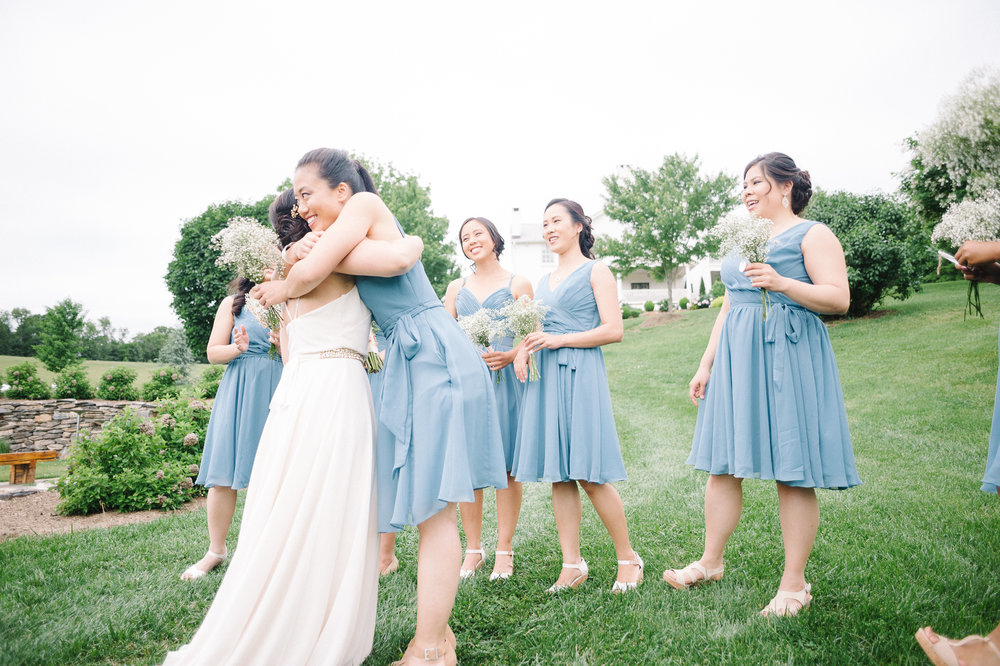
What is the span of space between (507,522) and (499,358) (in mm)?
1260

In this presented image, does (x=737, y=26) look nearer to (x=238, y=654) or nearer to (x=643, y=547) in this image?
(x=643, y=547)

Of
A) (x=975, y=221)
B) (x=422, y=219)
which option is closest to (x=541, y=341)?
(x=975, y=221)

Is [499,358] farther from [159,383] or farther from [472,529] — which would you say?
[159,383]

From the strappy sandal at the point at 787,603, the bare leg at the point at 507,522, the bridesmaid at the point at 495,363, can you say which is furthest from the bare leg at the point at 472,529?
the strappy sandal at the point at 787,603

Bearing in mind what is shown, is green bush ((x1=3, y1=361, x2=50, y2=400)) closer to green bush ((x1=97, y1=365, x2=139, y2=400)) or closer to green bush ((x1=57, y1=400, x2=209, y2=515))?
green bush ((x1=97, y1=365, x2=139, y2=400))

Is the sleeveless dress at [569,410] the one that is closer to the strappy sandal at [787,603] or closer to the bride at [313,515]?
the strappy sandal at [787,603]

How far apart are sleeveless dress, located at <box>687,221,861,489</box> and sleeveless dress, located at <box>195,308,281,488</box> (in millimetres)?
3436

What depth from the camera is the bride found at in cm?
232

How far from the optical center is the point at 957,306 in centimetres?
1862

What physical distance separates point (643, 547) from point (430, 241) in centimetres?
3251

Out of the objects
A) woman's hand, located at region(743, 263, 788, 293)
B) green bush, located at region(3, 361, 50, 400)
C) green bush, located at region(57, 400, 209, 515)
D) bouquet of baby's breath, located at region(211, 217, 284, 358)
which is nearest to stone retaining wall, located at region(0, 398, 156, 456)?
green bush, located at region(3, 361, 50, 400)

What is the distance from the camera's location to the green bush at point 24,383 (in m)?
16.5

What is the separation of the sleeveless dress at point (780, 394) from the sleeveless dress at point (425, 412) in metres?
1.53

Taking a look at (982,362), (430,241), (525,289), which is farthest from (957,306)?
(430,241)
